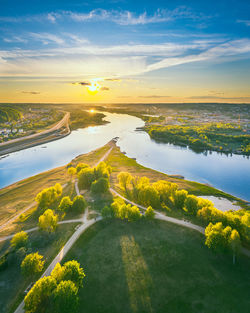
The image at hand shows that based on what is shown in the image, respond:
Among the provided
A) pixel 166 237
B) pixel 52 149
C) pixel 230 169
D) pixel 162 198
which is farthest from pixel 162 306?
pixel 52 149

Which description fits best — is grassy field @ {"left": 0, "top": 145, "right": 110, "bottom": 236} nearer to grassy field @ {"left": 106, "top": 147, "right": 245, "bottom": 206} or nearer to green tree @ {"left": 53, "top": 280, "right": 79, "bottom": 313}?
grassy field @ {"left": 106, "top": 147, "right": 245, "bottom": 206}

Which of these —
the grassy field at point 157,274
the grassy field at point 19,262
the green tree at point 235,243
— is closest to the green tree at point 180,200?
the grassy field at point 157,274

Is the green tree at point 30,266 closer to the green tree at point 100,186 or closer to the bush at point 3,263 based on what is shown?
the bush at point 3,263

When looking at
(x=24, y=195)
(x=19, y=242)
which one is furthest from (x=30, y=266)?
→ (x=24, y=195)

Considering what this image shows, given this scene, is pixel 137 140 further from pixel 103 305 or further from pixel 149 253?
pixel 103 305

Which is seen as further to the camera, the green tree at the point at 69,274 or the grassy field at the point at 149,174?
the grassy field at the point at 149,174

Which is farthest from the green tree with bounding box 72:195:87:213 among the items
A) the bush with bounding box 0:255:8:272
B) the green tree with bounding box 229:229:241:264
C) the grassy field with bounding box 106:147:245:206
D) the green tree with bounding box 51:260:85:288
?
the green tree with bounding box 229:229:241:264
